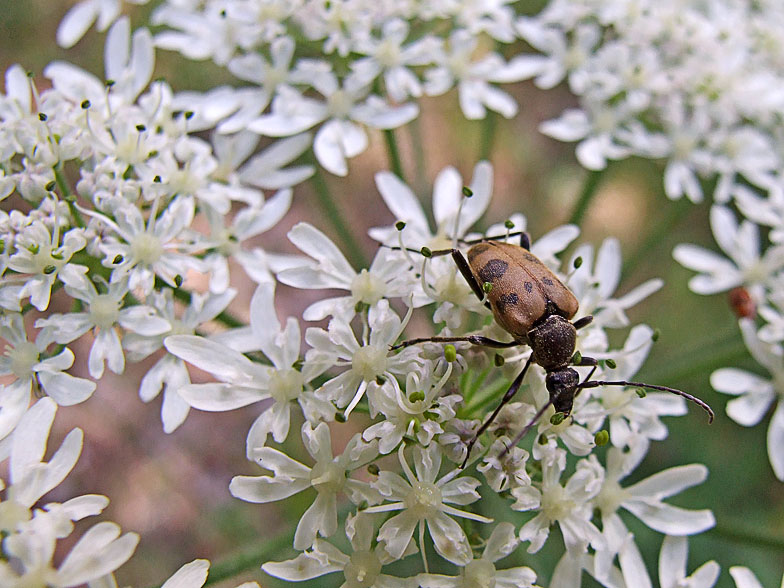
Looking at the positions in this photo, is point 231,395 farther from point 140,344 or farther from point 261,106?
point 261,106

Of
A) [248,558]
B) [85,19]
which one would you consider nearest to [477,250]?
[248,558]

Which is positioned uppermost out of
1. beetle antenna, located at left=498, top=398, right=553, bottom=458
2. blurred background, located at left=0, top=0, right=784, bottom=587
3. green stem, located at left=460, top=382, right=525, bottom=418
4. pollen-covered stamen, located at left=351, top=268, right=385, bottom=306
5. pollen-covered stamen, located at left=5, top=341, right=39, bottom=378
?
pollen-covered stamen, located at left=5, top=341, right=39, bottom=378

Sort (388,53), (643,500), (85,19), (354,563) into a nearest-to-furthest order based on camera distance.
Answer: (354,563) → (643,500) → (388,53) → (85,19)

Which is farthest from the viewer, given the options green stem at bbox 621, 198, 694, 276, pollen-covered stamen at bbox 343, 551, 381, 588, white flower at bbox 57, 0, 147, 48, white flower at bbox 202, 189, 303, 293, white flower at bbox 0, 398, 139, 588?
green stem at bbox 621, 198, 694, 276

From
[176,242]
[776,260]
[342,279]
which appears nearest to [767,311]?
[776,260]

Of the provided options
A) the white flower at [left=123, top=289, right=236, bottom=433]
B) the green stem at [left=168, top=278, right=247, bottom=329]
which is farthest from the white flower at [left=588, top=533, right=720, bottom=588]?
the green stem at [left=168, top=278, right=247, bottom=329]

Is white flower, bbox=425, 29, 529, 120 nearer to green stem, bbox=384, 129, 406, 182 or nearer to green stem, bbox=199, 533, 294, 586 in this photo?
green stem, bbox=384, 129, 406, 182

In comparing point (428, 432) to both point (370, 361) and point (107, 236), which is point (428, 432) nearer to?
point (370, 361)
